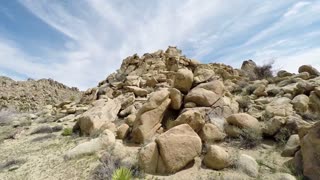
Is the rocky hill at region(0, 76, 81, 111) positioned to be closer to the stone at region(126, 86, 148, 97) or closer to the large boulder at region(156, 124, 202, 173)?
the stone at region(126, 86, 148, 97)

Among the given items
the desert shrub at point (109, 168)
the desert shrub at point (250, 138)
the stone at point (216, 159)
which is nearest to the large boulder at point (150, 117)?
the desert shrub at point (109, 168)

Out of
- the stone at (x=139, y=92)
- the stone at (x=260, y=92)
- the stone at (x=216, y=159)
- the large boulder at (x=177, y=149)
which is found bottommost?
the stone at (x=216, y=159)

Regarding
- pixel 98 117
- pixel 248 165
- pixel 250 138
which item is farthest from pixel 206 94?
pixel 98 117

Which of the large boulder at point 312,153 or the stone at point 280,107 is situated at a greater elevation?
the stone at point 280,107

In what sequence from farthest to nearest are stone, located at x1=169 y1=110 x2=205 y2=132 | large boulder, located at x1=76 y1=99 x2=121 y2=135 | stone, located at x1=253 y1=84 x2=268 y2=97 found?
1. stone, located at x1=253 y1=84 x2=268 y2=97
2. large boulder, located at x1=76 y1=99 x2=121 y2=135
3. stone, located at x1=169 y1=110 x2=205 y2=132

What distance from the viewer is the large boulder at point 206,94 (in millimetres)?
12109

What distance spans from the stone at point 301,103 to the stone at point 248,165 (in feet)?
13.4

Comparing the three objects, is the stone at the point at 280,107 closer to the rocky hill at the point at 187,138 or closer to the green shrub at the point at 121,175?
the rocky hill at the point at 187,138

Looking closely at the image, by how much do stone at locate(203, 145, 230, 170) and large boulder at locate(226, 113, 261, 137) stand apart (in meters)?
1.93

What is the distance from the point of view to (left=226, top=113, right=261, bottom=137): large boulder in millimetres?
10195

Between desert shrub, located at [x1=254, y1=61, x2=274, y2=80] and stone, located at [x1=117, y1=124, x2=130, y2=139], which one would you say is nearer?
stone, located at [x1=117, y1=124, x2=130, y2=139]

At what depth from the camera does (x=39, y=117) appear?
2031cm

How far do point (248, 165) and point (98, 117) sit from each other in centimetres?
819

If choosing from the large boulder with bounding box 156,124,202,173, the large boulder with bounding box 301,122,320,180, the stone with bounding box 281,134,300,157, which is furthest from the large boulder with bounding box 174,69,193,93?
the large boulder with bounding box 301,122,320,180
